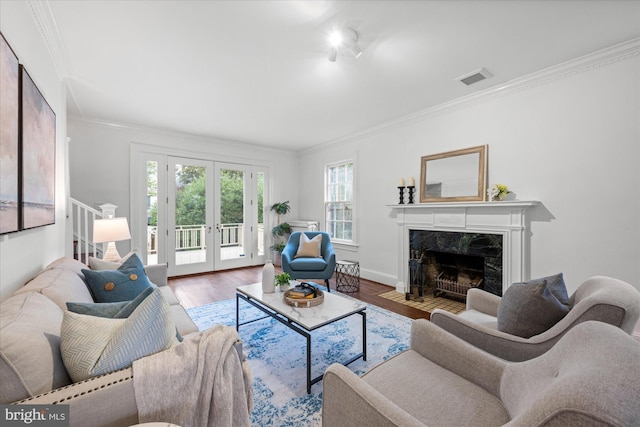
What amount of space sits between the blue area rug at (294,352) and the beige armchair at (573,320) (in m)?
0.91

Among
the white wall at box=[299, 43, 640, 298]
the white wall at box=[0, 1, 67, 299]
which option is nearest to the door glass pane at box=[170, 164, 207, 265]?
the white wall at box=[0, 1, 67, 299]

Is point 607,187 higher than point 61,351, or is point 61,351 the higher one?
point 607,187

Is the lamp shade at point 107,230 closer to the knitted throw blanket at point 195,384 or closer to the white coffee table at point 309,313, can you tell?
the white coffee table at point 309,313

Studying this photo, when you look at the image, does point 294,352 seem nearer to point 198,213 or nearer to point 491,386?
point 491,386

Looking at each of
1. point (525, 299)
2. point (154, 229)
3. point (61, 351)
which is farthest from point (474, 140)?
point (154, 229)

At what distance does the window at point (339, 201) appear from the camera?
500 centimetres

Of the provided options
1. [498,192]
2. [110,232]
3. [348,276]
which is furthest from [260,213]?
[498,192]

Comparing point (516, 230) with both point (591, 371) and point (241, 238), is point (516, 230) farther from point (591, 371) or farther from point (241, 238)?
point (241, 238)

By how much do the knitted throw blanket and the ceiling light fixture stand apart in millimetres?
2229

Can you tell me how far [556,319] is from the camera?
1324 millimetres

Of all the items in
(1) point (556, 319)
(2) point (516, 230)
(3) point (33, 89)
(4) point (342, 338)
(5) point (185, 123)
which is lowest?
(4) point (342, 338)

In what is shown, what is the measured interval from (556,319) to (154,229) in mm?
5164

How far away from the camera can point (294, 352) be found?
7.42 ft

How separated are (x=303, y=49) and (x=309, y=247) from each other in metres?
2.60
